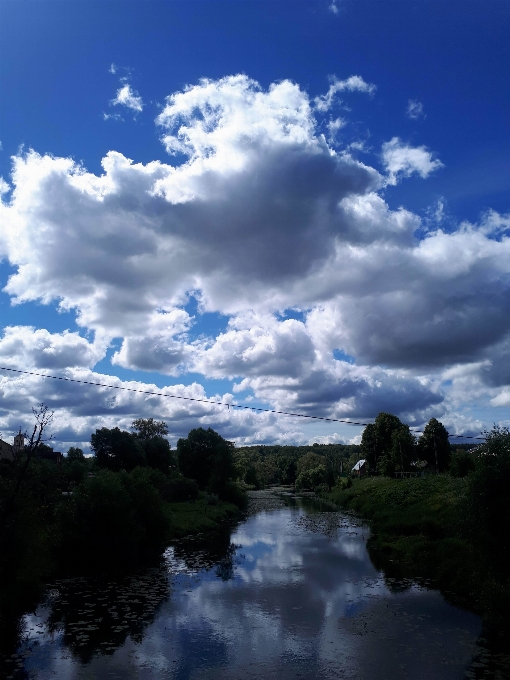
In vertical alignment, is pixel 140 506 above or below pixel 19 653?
above

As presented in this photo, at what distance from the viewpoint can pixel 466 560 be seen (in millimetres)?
26359

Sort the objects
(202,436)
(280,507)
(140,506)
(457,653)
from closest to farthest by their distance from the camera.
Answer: (457,653), (140,506), (280,507), (202,436)

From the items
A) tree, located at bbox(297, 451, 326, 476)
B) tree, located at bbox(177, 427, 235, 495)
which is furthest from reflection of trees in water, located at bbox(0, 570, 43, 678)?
tree, located at bbox(297, 451, 326, 476)

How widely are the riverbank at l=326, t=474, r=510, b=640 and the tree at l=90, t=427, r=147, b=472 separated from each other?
Result: 29.1 meters

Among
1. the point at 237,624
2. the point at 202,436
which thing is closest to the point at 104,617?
the point at 237,624

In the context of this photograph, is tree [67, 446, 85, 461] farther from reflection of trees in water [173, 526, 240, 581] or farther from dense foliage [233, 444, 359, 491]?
reflection of trees in water [173, 526, 240, 581]

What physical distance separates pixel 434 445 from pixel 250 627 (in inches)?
2860

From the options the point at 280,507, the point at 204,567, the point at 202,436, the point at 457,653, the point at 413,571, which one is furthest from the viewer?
the point at 202,436

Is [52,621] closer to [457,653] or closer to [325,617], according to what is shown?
[325,617]

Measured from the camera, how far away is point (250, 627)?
19.7 metres

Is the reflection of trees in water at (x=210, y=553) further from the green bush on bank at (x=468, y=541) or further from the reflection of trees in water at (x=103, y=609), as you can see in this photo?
the green bush on bank at (x=468, y=541)

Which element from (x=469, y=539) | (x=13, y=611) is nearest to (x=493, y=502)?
(x=469, y=539)

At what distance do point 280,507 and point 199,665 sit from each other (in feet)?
194

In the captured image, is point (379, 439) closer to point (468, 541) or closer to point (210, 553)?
point (210, 553)
